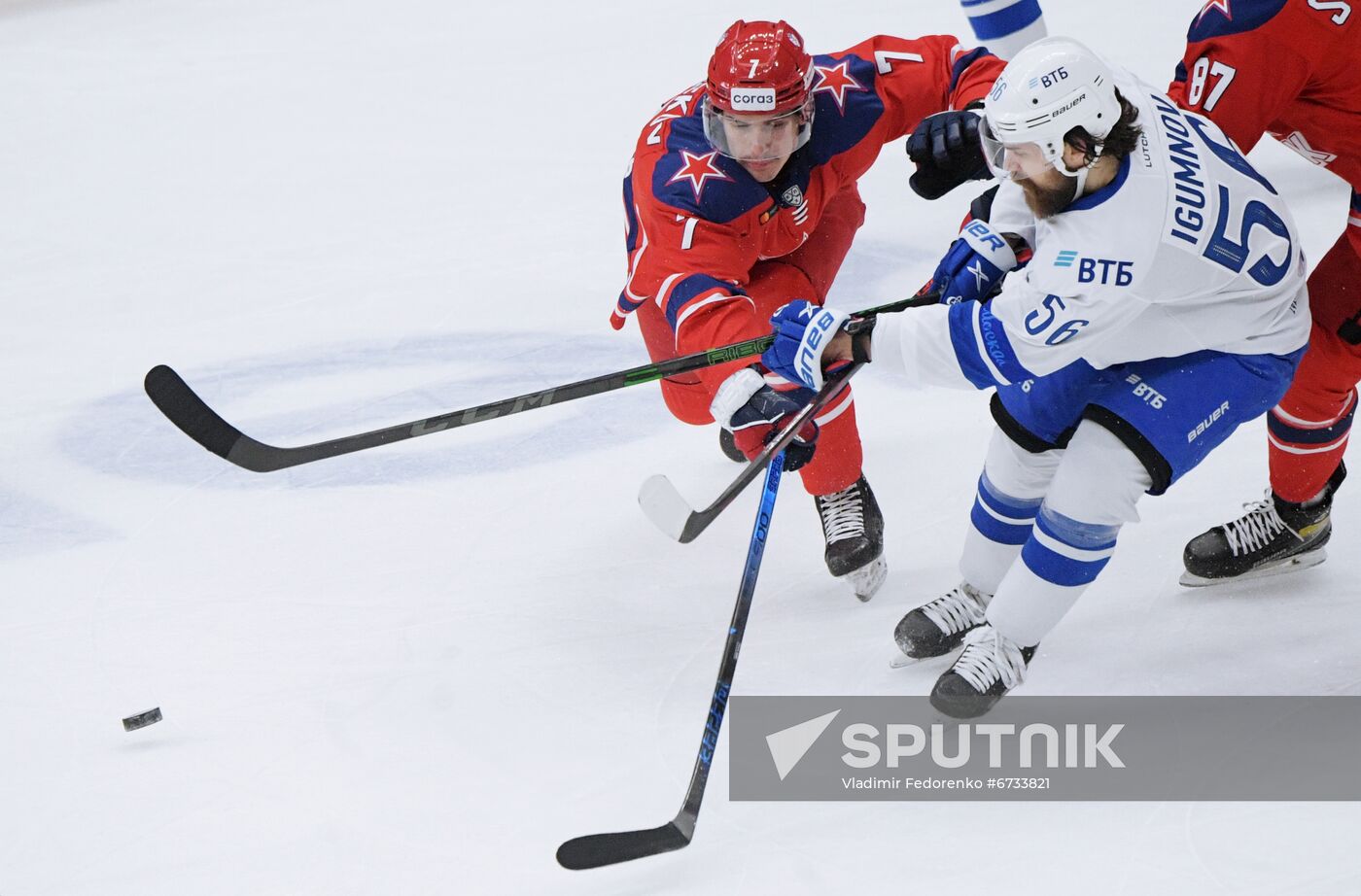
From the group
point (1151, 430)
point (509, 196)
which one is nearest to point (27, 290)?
point (509, 196)

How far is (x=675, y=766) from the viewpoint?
217 cm

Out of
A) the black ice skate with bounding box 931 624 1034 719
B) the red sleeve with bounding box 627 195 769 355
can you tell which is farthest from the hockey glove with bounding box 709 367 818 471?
the black ice skate with bounding box 931 624 1034 719

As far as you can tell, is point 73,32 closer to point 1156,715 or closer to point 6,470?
point 6,470

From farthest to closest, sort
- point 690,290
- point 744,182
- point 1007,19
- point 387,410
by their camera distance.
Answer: point 387,410, point 1007,19, point 744,182, point 690,290

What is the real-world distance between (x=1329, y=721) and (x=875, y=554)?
0.80 metres

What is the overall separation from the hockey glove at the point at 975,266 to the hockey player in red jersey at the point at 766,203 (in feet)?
0.96

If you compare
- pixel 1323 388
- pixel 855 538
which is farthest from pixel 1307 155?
pixel 855 538

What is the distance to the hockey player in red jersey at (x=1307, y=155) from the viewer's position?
233 cm

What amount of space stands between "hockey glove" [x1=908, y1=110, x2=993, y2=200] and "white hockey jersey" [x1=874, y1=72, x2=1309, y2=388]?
1.52 ft

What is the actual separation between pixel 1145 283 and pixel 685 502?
74cm

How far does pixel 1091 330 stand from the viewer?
78.4 inches

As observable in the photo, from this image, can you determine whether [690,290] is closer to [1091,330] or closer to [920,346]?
[920,346]

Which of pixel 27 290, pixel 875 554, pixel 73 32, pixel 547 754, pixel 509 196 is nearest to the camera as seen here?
pixel 547 754

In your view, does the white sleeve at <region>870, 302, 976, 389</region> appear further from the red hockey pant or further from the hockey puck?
the hockey puck
